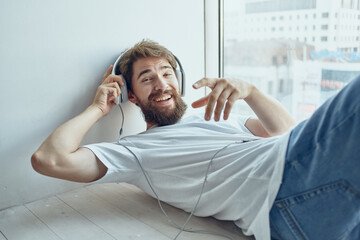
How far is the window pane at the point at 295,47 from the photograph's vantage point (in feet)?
5.17

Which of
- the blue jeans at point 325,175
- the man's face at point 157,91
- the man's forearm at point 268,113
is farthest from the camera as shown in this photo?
the man's face at point 157,91

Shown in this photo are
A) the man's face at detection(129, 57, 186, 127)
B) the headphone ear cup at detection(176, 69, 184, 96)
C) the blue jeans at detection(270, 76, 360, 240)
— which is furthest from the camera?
the headphone ear cup at detection(176, 69, 184, 96)

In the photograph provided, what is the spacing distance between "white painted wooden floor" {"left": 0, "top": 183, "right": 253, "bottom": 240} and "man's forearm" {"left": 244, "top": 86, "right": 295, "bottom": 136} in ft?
1.44

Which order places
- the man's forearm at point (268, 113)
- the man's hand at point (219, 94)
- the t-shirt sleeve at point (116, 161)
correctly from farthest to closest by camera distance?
1. the man's forearm at point (268, 113)
2. the t-shirt sleeve at point (116, 161)
3. the man's hand at point (219, 94)

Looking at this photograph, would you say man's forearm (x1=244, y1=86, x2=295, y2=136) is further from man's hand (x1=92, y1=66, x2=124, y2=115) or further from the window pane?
man's hand (x1=92, y1=66, x2=124, y2=115)

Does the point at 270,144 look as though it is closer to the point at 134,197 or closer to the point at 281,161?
the point at 281,161

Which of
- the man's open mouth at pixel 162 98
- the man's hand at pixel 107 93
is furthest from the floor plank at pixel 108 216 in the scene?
the man's open mouth at pixel 162 98

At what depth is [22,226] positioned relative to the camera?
1.23 metres

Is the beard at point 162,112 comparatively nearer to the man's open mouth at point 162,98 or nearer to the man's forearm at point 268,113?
the man's open mouth at point 162,98

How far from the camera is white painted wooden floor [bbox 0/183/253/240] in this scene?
3.76 feet

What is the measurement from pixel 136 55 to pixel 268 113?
24.8 inches

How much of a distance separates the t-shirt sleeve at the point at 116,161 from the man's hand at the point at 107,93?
19 cm

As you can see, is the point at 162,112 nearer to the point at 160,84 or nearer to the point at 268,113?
the point at 160,84

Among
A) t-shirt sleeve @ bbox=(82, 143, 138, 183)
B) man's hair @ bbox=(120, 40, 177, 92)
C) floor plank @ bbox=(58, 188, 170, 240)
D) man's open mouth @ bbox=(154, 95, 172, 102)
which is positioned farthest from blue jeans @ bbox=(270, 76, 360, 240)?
man's hair @ bbox=(120, 40, 177, 92)
